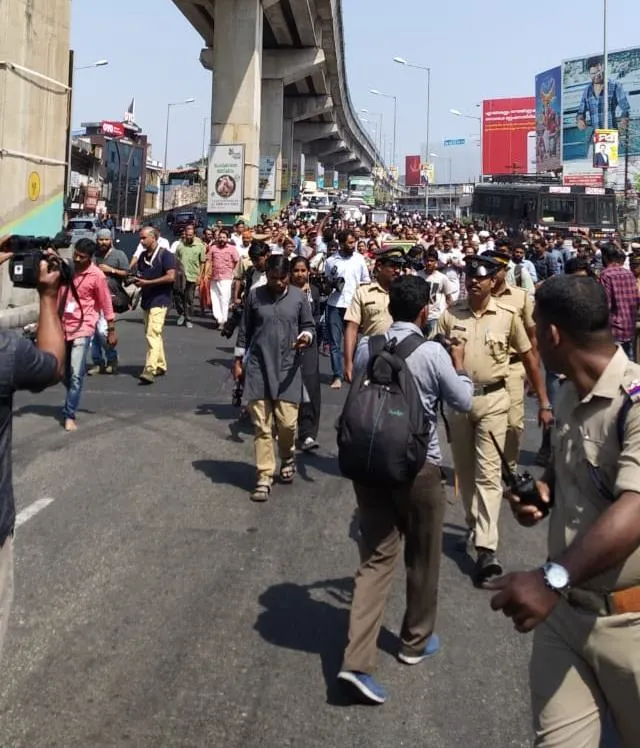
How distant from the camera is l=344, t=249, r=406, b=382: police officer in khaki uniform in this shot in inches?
262

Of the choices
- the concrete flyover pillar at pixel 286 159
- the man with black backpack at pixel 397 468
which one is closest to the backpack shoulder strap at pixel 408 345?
the man with black backpack at pixel 397 468

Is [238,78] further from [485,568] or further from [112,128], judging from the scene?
[112,128]

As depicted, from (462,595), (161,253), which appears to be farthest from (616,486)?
(161,253)

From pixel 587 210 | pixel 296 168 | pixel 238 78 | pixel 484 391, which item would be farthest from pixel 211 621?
pixel 296 168

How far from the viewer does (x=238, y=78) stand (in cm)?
2883

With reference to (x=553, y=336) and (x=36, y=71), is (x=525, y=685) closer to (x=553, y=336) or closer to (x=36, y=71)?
(x=553, y=336)

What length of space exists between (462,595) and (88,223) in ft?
117

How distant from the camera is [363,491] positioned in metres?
3.74

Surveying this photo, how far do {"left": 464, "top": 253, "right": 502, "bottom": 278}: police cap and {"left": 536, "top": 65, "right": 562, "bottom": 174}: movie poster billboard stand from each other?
7005 centimetres

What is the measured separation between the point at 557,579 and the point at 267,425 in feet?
13.7

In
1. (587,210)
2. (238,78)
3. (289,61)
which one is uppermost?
(289,61)

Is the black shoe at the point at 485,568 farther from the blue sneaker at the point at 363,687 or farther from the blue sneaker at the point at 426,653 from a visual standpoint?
the blue sneaker at the point at 363,687

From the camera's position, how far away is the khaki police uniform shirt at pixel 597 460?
219cm

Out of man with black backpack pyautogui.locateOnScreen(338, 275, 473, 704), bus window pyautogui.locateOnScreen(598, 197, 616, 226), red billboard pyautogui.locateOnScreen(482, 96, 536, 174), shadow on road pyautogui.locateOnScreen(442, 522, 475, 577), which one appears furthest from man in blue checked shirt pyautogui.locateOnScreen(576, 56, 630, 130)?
man with black backpack pyautogui.locateOnScreen(338, 275, 473, 704)
